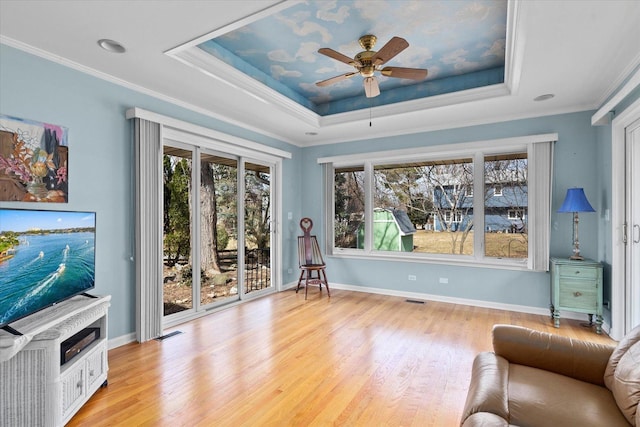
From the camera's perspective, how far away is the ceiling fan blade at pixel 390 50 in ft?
8.09

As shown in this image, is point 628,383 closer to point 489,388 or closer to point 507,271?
point 489,388

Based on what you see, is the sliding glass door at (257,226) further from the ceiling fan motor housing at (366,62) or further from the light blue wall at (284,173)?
the ceiling fan motor housing at (366,62)

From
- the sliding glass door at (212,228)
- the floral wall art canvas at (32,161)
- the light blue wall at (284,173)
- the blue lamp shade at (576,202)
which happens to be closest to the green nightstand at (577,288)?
the light blue wall at (284,173)

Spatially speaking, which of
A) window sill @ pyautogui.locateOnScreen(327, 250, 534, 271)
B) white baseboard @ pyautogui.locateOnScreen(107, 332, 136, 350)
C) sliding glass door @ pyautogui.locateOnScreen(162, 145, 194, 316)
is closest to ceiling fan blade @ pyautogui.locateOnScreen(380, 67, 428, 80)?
sliding glass door @ pyautogui.locateOnScreen(162, 145, 194, 316)

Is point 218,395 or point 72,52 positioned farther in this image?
point 72,52

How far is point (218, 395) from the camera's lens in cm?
229

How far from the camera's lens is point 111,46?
8.44 ft

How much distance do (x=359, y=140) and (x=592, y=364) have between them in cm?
425

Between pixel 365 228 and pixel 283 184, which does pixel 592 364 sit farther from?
pixel 283 184

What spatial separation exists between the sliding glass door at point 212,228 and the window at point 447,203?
1223mm

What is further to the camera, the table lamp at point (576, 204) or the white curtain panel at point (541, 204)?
the white curtain panel at point (541, 204)

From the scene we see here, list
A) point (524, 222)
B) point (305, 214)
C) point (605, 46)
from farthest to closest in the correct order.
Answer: point (305, 214) → point (524, 222) → point (605, 46)

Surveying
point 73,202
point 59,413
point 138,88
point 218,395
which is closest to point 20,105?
point 73,202

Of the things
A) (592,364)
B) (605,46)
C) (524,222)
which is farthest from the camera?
(524,222)
